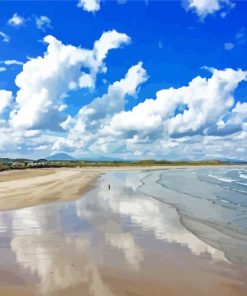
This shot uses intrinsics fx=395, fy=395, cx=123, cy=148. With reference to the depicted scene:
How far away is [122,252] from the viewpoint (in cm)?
1412

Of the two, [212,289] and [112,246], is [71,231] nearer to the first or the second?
[112,246]

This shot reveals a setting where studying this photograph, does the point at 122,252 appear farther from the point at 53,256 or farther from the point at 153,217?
the point at 153,217

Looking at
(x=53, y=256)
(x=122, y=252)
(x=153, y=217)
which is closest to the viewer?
(x=53, y=256)

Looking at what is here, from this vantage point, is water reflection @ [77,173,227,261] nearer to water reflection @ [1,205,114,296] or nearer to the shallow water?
the shallow water

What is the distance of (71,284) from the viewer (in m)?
10.5

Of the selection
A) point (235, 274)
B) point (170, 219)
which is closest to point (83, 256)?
point (235, 274)

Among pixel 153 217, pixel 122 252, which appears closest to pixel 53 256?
pixel 122 252

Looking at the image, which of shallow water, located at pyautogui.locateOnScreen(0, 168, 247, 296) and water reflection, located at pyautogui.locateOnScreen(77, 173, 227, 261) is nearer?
shallow water, located at pyautogui.locateOnScreen(0, 168, 247, 296)

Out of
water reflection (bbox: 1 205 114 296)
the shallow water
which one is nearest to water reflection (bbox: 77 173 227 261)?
the shallow water

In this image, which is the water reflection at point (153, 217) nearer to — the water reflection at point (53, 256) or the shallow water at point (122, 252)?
the shallow water at point (122, 252)

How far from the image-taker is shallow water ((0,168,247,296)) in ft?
34.6

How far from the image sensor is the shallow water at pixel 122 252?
34.6 feet

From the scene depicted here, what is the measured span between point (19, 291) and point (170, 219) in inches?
530

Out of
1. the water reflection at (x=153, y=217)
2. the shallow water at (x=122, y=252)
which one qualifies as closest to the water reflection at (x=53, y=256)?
the shallow water at (x=122, y=252)
